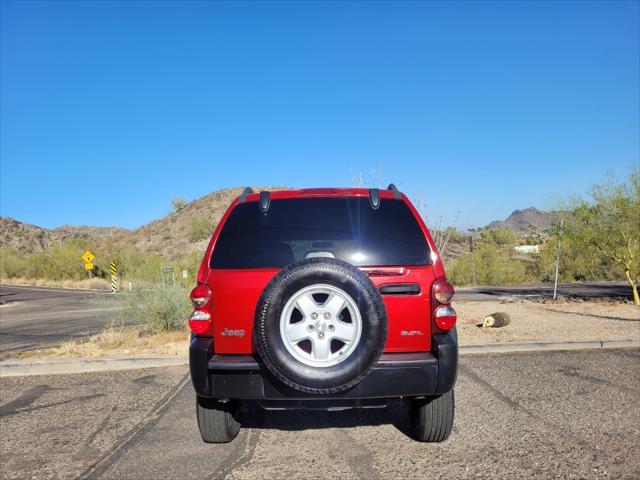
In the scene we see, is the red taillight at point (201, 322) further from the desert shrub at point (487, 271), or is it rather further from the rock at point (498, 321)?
the desert shrub at point (487, 271)

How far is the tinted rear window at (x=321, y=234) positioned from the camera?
3752 mm

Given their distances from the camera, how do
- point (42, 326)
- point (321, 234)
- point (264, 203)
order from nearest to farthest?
point (321, 234), point (264, 203), point (42, 326)

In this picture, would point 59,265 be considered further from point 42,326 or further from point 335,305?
point 335,305

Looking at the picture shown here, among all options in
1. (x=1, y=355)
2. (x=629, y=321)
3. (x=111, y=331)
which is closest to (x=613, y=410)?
(x=629, y=321)

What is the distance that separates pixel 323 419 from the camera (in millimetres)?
5004

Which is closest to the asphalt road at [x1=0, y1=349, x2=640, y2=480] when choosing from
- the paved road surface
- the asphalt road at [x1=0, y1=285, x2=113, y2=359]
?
the asphalt road at [x1=0, y1=285, x2=113, y2=359]

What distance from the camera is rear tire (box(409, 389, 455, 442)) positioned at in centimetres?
402

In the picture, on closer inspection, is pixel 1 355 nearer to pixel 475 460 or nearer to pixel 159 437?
pixel 159 437

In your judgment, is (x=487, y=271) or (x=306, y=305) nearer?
(x=306, y=305)

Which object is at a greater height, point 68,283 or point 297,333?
point 297,333

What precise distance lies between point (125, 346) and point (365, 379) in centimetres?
660

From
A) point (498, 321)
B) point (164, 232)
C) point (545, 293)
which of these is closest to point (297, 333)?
point (498, 321)

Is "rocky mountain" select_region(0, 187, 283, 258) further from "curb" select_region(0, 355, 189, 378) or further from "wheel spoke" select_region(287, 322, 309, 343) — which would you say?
"wheel spoke" select_region(287, 322, 309, 343)

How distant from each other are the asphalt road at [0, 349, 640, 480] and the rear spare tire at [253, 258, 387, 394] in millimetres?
921
